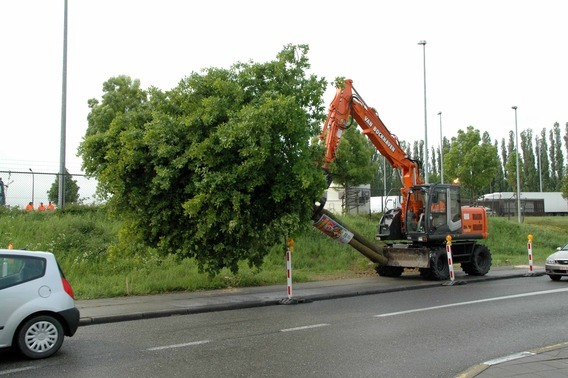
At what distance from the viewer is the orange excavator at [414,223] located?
1725 centimetres

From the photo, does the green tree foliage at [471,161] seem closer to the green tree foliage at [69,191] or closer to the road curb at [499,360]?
the green tree foliage at [69,191]

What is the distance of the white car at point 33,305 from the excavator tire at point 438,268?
12146 mm

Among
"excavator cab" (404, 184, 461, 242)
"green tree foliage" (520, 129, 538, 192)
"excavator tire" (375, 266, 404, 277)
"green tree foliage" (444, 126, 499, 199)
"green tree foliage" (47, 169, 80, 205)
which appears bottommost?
"excavator tire" (375, 266, 404, 277)

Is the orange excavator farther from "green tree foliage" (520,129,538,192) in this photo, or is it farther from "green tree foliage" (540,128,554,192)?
"green tree foliage" (540,128,554,192)

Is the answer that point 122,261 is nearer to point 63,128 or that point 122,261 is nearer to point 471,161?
point 63,128

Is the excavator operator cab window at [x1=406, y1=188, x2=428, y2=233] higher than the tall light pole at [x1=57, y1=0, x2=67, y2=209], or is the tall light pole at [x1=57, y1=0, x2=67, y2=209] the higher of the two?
the tall light pole at [x1=57, y1=0, x2=67, y2=209]

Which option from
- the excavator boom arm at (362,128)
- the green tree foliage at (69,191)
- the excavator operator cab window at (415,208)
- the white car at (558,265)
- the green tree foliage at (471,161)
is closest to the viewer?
the excavator boom arm at (362,128)

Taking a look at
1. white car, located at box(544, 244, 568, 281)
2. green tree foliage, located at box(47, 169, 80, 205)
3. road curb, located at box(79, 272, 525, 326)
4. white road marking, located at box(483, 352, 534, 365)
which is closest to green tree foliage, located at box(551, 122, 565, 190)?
white car, located at box(544, 244, 568, 281)

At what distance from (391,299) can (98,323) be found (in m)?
6.98

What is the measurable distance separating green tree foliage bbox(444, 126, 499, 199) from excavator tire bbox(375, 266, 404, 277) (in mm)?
26814

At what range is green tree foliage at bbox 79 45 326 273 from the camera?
1232cm

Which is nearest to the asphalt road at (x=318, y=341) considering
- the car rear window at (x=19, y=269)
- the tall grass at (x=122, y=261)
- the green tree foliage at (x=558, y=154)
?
the car rear window at (x=19, y=269)

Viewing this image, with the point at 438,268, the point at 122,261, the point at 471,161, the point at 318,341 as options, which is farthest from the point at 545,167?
the point at 318,341

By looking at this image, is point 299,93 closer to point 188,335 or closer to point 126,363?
point 188,335
